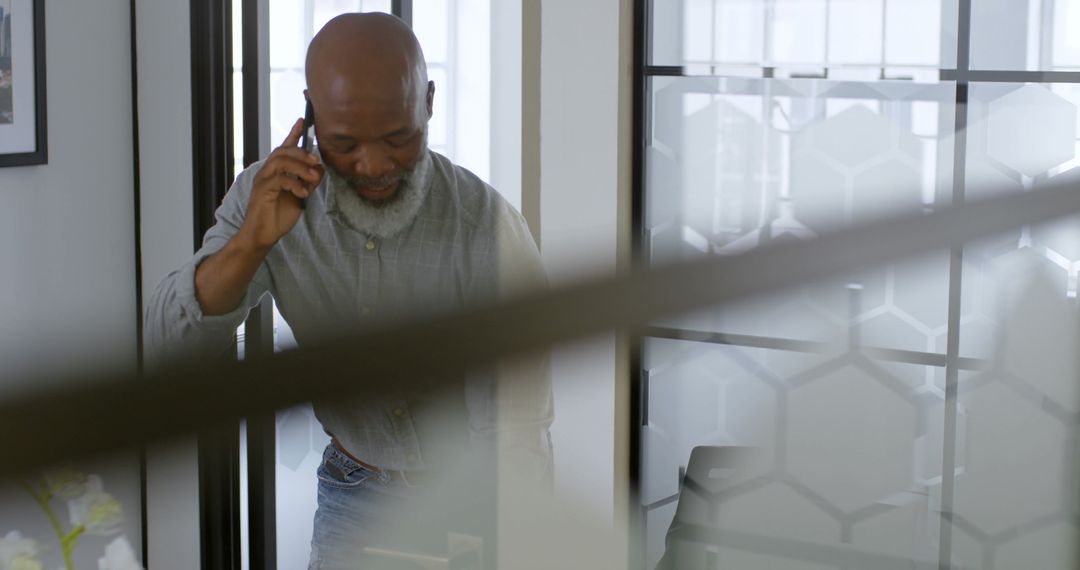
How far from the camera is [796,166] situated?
5.32ft

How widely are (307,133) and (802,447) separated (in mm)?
824

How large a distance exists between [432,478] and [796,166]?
66 cm

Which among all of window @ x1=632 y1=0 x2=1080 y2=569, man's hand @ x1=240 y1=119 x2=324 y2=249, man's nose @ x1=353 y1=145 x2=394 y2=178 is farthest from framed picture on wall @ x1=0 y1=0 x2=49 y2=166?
window @ x1=632 y1=0 x2=1080 y2=569

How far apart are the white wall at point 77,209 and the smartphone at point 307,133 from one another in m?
0.26

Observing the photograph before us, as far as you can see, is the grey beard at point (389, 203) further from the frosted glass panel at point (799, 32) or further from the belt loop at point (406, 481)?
the frosted glass panel at point (799, 32)

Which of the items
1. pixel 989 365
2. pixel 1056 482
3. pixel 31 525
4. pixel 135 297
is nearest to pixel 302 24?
pixel 135 297

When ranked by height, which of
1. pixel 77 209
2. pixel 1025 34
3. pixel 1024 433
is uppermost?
pixel 1025 34

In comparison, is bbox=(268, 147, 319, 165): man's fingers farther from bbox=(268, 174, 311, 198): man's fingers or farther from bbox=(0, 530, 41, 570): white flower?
bbox=(0, 530, 41, 570): white flower

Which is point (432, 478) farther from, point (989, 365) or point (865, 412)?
point (989, 365)

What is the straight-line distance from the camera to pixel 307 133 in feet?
5.39

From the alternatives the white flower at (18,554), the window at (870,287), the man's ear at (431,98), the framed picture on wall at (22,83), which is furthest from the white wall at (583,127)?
the white flower at (18,554)

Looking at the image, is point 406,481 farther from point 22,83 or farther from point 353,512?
point 22,83

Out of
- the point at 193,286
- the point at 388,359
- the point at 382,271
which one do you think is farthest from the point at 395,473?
the point at 388,359

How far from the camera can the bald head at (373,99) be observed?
1.60m
